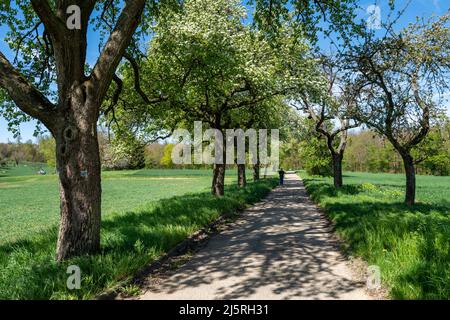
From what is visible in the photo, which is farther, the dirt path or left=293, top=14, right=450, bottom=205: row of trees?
left=293, top=14, right=450, bottom=205: row of trees

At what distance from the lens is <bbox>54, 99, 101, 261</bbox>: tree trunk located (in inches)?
263

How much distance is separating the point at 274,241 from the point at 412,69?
955 cm

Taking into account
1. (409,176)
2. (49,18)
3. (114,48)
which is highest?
(49,18)

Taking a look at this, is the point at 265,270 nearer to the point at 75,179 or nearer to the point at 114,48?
the point at 75,179

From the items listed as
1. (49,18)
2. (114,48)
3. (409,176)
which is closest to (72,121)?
(114,48)

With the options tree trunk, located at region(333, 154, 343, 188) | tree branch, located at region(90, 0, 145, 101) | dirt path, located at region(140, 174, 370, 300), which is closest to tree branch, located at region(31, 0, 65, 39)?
tree branch, located at region(90, 0, 145, 101)

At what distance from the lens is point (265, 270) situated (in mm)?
6832

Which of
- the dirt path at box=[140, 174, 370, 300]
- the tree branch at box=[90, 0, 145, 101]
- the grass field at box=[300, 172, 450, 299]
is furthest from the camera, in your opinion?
the tree branch at box=[90, 0, 145, 101]

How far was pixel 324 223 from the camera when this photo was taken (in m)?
12.4

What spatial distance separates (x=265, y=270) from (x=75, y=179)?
155 inches

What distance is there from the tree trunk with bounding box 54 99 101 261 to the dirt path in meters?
1.73

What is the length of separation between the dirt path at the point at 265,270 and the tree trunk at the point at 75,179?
1.73m

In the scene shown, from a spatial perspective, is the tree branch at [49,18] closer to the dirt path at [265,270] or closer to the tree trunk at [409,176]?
the dirt path at [265,270]

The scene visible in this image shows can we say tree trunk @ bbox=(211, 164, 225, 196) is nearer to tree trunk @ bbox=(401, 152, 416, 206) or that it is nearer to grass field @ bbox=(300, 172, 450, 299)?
tree trunk @ bbox=(401, 152, 416, 206)
